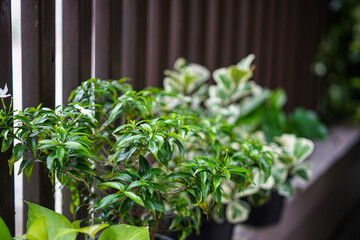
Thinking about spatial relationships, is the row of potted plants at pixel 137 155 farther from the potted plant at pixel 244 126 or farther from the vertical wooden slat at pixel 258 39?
the vertical wooden slat at pixel 258 39

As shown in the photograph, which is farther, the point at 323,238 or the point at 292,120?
the point at 323,238

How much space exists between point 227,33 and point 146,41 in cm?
59

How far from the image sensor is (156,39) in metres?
1.36

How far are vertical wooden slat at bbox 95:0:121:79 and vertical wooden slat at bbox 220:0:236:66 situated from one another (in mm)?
754

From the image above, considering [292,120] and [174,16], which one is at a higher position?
[174,16]

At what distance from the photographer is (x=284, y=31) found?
2326 millimetres

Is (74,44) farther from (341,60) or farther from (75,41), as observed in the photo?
(341,60)

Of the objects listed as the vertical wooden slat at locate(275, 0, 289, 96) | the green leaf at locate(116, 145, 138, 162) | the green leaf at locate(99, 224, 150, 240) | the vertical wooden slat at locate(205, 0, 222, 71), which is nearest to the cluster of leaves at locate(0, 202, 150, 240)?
the green leaf at locate(99, 224, 150, 240)

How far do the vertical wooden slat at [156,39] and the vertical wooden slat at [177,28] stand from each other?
0.13 ft

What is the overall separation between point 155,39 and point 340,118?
2.67m

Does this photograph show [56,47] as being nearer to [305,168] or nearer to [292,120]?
[305,168]

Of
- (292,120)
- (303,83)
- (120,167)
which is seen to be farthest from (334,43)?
(120,167)

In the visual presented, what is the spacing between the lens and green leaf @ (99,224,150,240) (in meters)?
0.62

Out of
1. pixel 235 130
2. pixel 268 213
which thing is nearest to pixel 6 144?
pixel 235 130
